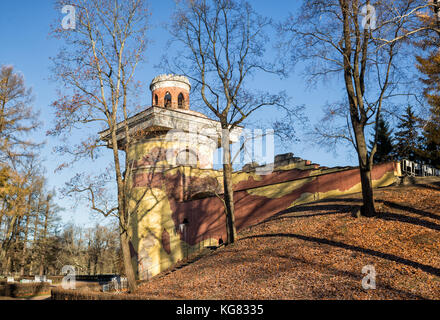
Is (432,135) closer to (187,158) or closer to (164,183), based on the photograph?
(187,158)

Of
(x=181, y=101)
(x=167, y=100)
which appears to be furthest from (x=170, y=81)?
(x=181, y=101)

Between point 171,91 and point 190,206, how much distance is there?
11.3 m

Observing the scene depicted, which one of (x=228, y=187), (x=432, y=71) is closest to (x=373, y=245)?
Result: (x=228, y=187)

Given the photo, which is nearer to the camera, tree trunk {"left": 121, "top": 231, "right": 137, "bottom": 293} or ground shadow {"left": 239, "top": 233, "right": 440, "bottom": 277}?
ground shadow {"left": 239, "top": 233, "right": 440, "bottom": 277}

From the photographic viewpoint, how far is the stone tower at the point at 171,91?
3306 centimetres

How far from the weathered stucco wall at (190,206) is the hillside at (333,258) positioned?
18.8 ft

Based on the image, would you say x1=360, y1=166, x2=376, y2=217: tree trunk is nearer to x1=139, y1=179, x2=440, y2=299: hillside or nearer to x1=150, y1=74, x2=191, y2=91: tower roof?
x1=139, y1=179, x2=440, y2=299: hillside

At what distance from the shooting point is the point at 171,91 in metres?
33.3

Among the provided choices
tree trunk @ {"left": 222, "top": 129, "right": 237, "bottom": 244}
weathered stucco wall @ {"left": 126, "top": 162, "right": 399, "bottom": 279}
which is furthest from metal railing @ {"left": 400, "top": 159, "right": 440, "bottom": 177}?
tree trunk @ {"left": 222, "top": 129, "right": 237, "bottom": 244}

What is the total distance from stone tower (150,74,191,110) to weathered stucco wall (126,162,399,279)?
7.19m

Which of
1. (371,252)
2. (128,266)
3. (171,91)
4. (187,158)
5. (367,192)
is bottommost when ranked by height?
(128,266)

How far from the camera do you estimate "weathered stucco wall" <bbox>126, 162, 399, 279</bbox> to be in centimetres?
2289

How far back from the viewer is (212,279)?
12938mm

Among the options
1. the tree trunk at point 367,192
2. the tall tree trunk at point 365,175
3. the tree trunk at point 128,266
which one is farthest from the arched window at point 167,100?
the tree trunk at point 367,192
